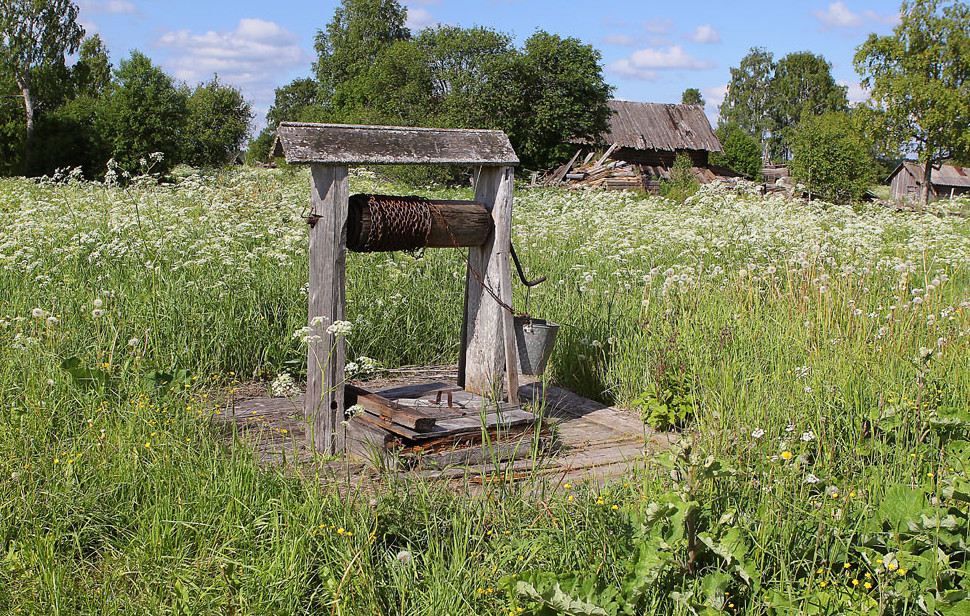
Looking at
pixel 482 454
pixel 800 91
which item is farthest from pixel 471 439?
pixel 800 91

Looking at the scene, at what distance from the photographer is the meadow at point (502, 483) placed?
265 cm

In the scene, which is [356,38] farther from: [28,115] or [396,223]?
[396,223]

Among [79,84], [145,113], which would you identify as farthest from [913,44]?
[79,84]

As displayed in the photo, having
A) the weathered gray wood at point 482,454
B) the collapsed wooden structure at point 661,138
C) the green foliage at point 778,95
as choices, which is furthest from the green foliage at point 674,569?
the green foliage at point 778,95

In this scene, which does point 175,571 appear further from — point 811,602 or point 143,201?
point 143,201

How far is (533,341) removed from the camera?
16.0 feet

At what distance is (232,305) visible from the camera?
5.86 metres

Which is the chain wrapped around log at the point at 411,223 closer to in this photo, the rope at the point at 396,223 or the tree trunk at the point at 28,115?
the rope at the point at 396,223

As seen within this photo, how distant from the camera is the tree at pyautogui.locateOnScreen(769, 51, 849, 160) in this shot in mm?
75062

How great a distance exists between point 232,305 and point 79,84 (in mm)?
47190

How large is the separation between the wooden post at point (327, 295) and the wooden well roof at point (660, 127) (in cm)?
4225

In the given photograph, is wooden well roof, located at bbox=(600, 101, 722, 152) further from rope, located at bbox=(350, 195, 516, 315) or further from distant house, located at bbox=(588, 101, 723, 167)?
rope, located at bbox=(350, 195, 516, 315)

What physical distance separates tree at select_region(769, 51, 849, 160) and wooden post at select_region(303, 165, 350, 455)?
76759mm

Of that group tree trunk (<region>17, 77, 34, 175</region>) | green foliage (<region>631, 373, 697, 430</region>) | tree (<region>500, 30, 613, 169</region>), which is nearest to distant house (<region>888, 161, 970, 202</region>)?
tree (<region>500, 30, 613, 169</region>)
